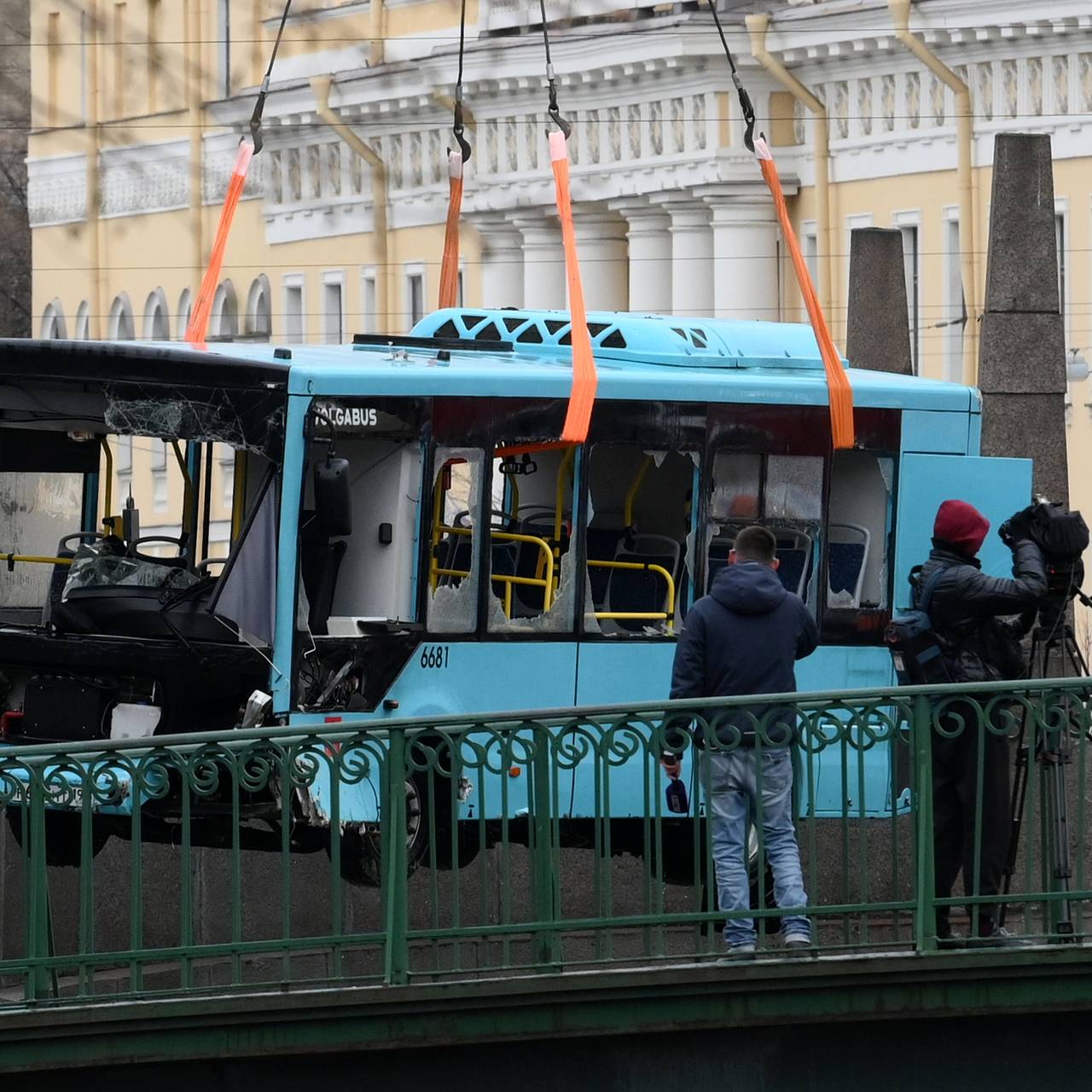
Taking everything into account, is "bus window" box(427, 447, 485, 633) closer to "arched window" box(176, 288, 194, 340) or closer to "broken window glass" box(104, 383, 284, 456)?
"broken window glass" box(104, 383, 284, 456)

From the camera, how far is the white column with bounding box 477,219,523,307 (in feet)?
148

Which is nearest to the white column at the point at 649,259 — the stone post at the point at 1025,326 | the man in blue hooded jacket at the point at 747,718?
the stone post at the point at 1025,326

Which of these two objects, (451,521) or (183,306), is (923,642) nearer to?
(451,521)

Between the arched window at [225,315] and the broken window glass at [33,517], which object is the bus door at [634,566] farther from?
the arched window at [225,315]

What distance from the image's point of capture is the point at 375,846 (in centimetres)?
1295

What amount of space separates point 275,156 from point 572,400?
34686 mm

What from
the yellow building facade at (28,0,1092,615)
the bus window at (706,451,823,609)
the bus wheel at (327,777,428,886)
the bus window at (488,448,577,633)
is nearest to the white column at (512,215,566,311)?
the yellow building facade at (28,0,1092,615)

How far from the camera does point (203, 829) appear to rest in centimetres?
1281

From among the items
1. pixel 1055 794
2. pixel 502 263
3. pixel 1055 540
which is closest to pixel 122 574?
pixel 1055 540

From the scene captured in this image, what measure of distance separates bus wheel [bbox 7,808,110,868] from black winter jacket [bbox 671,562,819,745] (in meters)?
2.04

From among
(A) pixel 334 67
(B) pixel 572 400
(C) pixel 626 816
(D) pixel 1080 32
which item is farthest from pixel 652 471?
(A) pixel 334 67

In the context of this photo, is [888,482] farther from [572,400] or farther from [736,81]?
[736,81]

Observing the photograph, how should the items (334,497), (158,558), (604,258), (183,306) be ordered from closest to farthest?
(334,497) < (158,558) < (604,258) < (183,306)

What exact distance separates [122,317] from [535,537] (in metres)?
39.3
